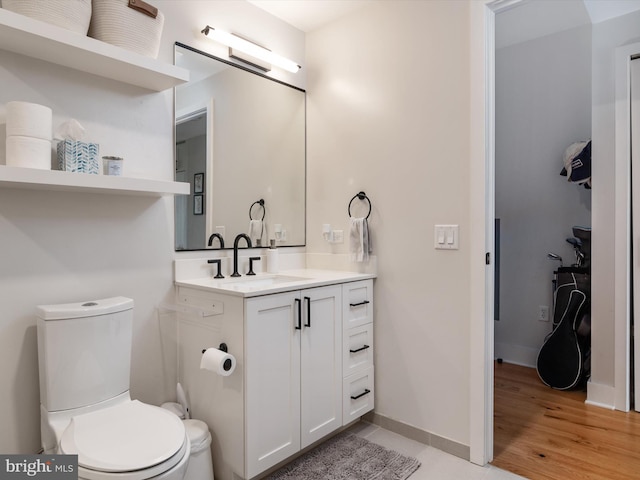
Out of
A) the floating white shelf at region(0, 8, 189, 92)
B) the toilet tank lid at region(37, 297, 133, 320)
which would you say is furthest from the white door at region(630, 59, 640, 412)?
the toilet tank lid at region(37, 297, 133, 320)

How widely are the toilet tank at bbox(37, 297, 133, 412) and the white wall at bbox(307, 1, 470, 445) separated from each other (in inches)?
53.2

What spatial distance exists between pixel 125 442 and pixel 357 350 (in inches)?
49.0

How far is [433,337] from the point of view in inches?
83.4

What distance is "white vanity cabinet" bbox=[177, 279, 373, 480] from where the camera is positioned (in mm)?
1677

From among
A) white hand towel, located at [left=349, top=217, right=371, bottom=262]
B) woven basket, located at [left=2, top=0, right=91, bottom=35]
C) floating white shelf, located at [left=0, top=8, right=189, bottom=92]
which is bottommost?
white hand towel, located at [left=349, top=217, right=371, bottom=262]

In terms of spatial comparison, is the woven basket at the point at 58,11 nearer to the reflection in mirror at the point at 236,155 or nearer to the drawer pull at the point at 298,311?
the reflection in mirror at the point at 236,155

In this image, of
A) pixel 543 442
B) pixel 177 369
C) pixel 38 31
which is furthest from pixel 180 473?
pixel 543 442

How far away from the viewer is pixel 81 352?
1.52 meters

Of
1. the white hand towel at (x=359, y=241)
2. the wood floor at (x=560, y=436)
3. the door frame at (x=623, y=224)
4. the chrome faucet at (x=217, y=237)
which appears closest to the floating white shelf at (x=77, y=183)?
the chrome faucet at (x=217, y=237)

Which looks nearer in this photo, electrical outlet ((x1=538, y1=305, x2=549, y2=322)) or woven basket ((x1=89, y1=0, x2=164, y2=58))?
woven basket ((x1=89, y1=0, x2=164, y2=58))

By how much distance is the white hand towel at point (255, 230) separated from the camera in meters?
2.40

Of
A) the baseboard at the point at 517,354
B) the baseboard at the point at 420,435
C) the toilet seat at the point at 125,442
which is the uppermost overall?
the toilet seat at the point at 125,442

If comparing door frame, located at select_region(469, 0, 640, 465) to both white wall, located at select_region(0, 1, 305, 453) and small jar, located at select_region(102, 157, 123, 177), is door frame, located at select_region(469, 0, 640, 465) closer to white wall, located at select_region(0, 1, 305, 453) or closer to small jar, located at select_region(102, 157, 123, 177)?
white wall, located at select_region(0, 1, 305, 453)

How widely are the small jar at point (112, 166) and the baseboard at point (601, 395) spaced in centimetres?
305
